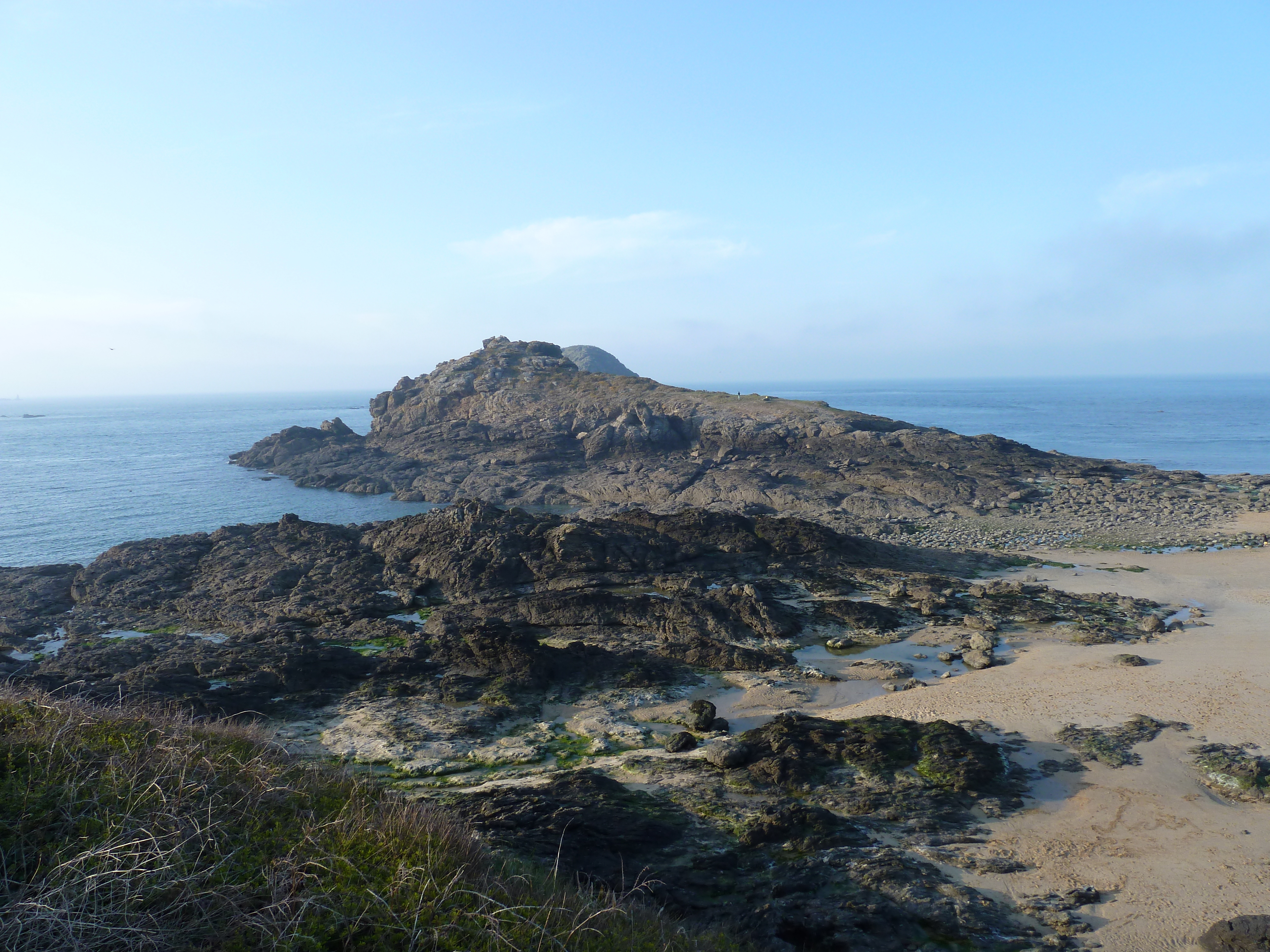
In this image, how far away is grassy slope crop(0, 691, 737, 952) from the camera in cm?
556

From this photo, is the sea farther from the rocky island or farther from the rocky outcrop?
the rocky island

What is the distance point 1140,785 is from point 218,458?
8459cm

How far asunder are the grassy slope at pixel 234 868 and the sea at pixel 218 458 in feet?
116

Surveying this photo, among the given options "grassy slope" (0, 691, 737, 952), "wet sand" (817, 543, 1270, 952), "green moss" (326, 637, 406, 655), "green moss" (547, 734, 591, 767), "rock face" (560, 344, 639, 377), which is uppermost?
"rock face" (560, 344, 639, 377)

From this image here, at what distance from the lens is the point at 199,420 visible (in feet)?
491

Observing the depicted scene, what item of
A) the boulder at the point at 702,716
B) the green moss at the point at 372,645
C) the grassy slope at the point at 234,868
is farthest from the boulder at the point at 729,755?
the green moss at the point at 372,645

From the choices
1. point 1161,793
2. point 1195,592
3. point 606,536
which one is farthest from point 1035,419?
point 1161,793

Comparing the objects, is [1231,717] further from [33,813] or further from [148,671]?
[148,671]

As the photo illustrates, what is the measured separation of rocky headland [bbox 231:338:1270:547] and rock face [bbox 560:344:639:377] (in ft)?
274

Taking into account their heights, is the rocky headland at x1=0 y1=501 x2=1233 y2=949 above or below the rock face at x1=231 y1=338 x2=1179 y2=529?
below

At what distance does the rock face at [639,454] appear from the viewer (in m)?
45.1

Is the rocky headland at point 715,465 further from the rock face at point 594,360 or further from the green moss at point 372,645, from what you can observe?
the rock face at point 594,360

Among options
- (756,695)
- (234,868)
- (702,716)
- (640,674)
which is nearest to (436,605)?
(640,674)

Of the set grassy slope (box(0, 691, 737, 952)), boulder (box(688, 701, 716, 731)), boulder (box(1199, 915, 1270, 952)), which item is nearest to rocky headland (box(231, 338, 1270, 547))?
boulder (box(688, 701, 716, 731))
